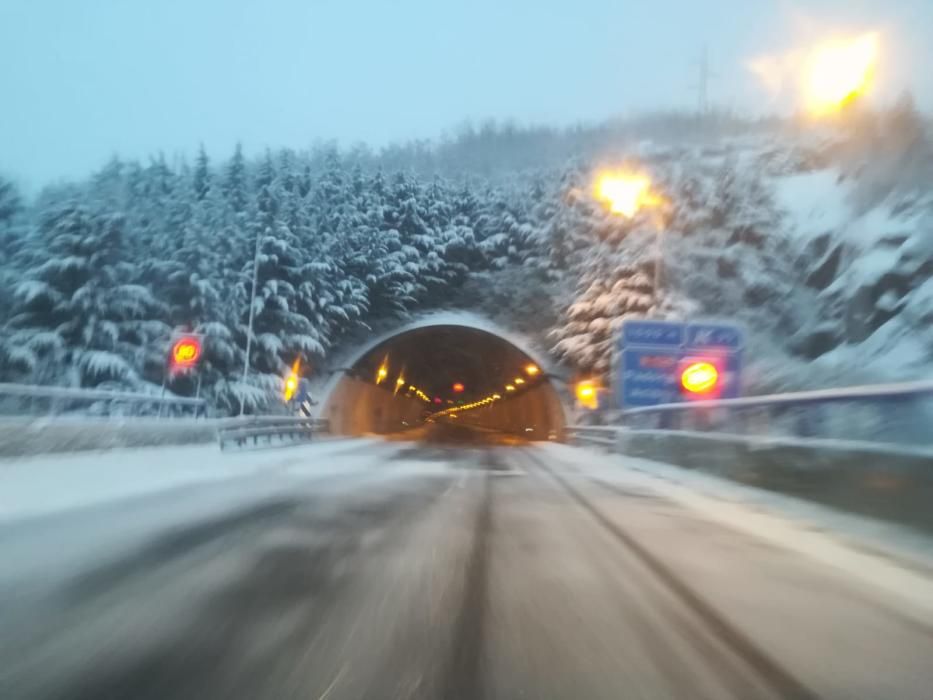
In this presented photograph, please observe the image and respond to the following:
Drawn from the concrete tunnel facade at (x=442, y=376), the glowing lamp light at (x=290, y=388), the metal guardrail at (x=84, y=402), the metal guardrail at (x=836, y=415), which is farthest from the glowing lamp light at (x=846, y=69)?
the concrete tunnel facade at (x=442, y=376)

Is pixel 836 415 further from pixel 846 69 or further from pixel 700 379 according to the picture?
pixel 700 379

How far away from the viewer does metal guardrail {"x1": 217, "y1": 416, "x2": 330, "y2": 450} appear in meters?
22.9

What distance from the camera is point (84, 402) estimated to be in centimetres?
2975

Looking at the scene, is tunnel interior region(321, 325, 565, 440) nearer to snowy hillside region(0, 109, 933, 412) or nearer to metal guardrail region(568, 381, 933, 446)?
snowy hillside region(0, 109, 933, 412)

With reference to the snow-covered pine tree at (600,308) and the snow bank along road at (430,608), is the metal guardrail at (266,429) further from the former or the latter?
the snow-covered pine tree at (600,308)

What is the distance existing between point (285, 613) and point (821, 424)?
26.0ft

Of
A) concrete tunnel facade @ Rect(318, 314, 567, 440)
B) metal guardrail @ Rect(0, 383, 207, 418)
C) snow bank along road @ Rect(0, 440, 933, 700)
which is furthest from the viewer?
concrete tunnel facade @ Rect(318, 314, 567, 440)

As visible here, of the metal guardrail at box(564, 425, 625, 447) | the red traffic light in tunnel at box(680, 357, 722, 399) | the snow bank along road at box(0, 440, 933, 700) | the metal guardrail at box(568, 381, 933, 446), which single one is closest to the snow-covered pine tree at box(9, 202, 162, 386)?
the metal guardrail at box(564, 425, 625, 447)

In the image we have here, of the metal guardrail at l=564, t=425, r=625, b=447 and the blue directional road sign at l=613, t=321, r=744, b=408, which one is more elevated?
the blue directional road sign at l=613, t=321, r=744, b=408

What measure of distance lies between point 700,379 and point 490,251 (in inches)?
1162

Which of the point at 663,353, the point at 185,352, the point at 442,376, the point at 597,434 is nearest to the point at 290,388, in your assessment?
the point at 597,434

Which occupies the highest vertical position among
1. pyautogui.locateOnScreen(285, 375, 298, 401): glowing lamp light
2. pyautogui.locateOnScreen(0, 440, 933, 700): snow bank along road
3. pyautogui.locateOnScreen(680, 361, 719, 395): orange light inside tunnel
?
pyautogui.locateOnScreen(285, 375, 298, 401): glowing lamp light

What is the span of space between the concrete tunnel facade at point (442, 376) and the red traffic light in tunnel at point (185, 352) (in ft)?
69.3

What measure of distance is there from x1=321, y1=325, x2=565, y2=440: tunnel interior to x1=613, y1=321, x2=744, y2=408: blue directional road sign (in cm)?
2105
